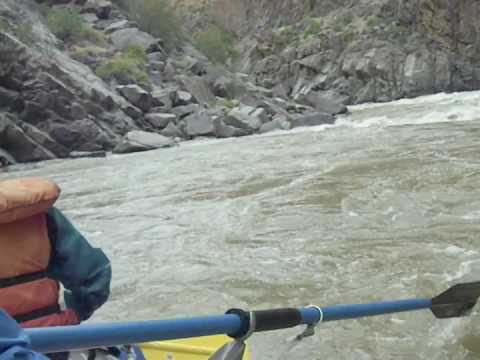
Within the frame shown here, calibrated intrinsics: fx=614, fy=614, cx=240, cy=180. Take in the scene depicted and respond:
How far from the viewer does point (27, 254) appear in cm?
165

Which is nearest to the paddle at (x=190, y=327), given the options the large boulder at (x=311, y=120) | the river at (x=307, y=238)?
the river at (x=307, y=238)

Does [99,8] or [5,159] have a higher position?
[99,8]

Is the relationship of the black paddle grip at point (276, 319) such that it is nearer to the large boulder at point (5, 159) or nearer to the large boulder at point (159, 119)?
the large boulder at point (5, 159)

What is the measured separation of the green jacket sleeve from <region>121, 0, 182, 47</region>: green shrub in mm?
27621


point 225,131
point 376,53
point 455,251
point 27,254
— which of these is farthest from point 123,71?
point 376,53

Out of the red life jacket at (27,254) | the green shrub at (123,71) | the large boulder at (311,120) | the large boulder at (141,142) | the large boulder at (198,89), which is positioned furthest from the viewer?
the large boulder at (198,89)

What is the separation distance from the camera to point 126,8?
100 ft

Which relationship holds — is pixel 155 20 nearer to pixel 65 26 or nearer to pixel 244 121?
pixel 65 26

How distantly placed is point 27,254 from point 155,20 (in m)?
28.6

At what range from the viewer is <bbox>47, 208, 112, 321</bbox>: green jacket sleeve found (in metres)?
1.74

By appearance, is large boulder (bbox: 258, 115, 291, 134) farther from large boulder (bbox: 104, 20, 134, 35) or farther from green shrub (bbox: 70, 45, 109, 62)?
large boulder (bbox: 104, 20, 134, 35)

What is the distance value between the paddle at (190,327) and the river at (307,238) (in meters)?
0.59

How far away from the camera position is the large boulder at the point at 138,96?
1877cm

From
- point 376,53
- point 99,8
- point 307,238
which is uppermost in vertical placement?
point 307,238
